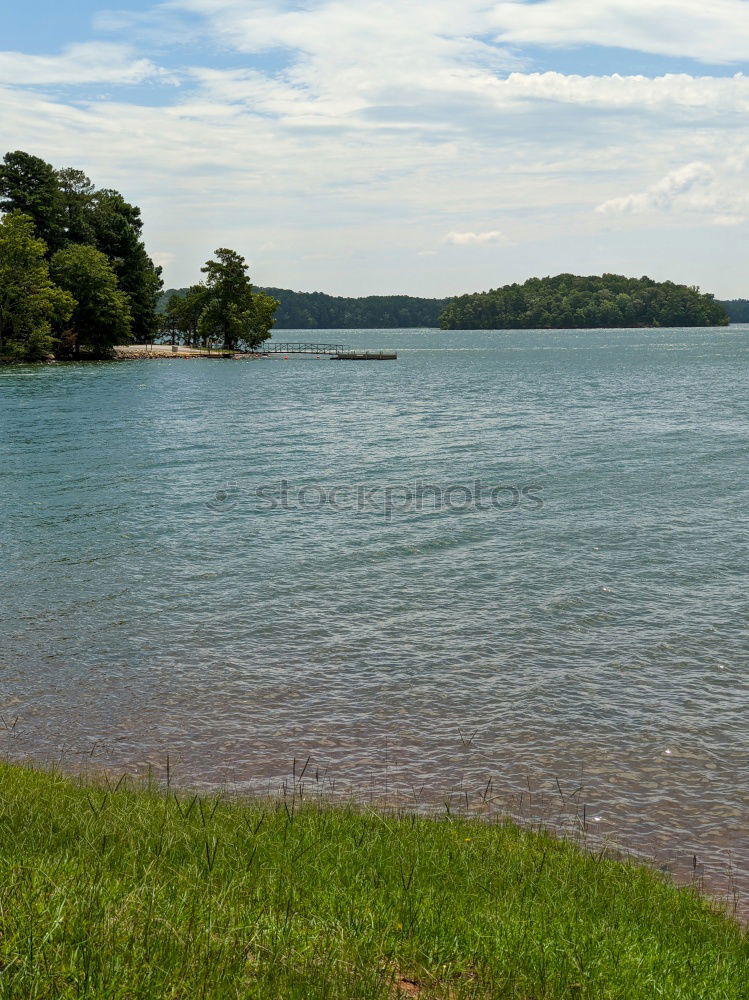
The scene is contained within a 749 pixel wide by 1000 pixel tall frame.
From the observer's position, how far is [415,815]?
387 inches

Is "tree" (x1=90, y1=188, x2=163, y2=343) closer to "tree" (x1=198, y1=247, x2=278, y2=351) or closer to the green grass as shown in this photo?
"tree" (x1=198, y1=247, x2=278, y2=351)

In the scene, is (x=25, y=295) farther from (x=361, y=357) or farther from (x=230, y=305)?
(x=361, y=357)

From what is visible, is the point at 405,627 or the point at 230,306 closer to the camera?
the point at 405,627

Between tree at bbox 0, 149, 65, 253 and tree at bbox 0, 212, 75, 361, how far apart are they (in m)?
5.96

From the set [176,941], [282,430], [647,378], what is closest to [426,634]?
[176,941]

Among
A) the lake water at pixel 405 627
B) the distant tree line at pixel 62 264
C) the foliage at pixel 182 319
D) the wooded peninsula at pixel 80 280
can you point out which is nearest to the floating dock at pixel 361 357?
the wooded peninsula at pixel 80 280

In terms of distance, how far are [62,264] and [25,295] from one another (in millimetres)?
13551

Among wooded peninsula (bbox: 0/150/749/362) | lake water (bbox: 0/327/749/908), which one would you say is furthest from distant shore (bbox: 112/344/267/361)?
lake water (bbox: 0/327/749/908)

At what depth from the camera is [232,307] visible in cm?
14888

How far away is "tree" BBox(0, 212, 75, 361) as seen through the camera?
4028 inches

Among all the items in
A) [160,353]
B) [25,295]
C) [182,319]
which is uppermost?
[182,319]

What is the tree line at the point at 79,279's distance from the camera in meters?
105

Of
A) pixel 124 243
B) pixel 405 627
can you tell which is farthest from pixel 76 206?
pixel 405 627

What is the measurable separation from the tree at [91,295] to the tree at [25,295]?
493 cm
